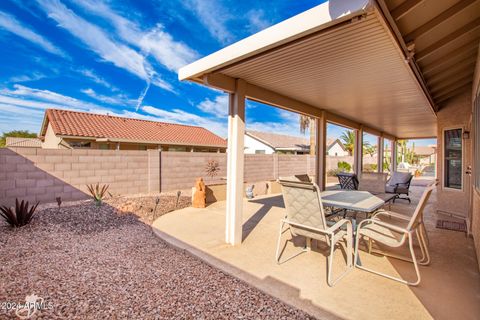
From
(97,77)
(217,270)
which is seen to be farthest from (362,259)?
(97,77)

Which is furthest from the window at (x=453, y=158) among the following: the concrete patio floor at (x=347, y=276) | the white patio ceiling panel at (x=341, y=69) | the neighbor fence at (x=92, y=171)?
the neighbor fence at (x=92, y=171)

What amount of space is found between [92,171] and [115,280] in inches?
238

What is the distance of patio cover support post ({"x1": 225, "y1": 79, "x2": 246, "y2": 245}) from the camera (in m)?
4.09

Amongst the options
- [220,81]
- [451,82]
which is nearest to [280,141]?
[451,82]

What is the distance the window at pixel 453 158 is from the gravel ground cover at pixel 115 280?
6.65 metres

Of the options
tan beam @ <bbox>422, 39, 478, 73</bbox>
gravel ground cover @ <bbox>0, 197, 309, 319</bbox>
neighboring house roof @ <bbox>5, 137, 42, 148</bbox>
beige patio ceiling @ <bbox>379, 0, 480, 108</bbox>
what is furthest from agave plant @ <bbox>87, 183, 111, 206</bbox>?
neighboring house roof @ <bbox>5, 137, 42, 148</bbox>

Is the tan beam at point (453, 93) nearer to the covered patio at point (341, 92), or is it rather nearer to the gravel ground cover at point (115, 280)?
the covered patio at point (341, 92)

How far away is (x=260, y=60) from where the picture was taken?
3.40 meters

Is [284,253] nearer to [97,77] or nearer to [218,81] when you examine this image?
[218,81]

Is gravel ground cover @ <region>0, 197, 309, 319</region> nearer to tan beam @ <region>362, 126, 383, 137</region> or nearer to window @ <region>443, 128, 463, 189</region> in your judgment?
window @ <region>443, 128, 463, 189</region>

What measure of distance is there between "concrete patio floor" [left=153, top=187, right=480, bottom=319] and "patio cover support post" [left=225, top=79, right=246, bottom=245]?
0.31m

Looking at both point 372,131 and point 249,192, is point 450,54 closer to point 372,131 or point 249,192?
point 249,192

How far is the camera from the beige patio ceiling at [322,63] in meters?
2.47

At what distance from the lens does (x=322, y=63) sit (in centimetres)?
355
